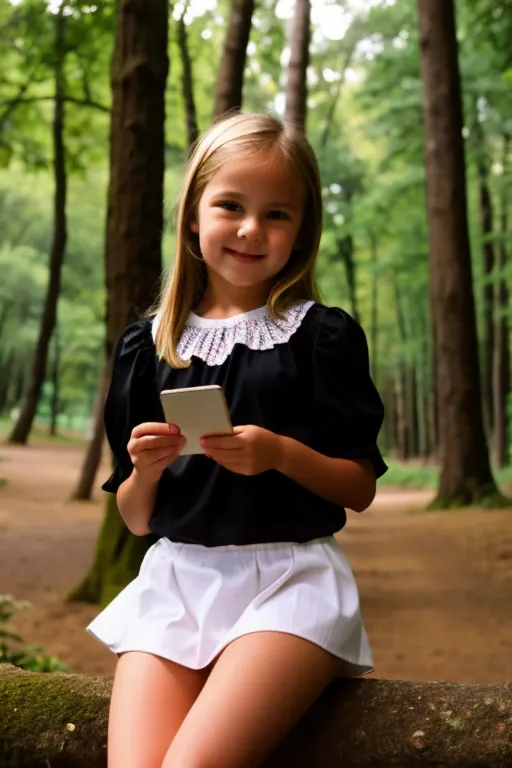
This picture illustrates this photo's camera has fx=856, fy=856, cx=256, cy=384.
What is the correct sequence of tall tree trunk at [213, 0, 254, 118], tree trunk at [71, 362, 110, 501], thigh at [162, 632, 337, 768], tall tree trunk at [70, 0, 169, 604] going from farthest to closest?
1. tree trunk at [71, 362, 110, 501]
2. tall tree trunk at [213, 0, 254, 118]
3. tall tree trunk at [70, 0, 169, 604]
4. thigh at [162, 632, 337, 768]

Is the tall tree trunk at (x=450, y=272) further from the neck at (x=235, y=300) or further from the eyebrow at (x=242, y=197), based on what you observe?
the eyebrow at (x=242, y=197)

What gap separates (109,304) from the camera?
5.46 meters

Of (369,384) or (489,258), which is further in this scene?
(489,258)

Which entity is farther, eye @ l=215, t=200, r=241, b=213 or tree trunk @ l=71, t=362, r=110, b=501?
tree trunk @ l=71, t=362, r=110, b=501

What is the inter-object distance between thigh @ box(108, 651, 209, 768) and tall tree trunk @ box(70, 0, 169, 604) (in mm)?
3613

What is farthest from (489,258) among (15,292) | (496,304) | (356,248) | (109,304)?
(15,292)

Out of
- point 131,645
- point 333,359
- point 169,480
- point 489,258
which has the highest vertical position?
point 489,258

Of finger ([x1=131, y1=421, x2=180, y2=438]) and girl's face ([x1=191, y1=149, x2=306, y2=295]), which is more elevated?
girl's face ([x1=191, y1=149, x2=306, y2=295])

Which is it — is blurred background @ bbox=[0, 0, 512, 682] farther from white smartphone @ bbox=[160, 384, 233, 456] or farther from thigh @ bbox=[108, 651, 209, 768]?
thigh @ bbox=[108, 651, 209, 768]

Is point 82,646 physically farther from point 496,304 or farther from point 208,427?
point 496,304

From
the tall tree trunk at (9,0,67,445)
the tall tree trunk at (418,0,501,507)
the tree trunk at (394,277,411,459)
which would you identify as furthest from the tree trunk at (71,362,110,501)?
the tree trunk at (394,277,411,459)

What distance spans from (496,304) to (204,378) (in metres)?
19.1

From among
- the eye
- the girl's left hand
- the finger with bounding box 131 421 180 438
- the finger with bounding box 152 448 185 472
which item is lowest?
the finger with bounding box 152 448 185 472

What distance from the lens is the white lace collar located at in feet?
6.49
